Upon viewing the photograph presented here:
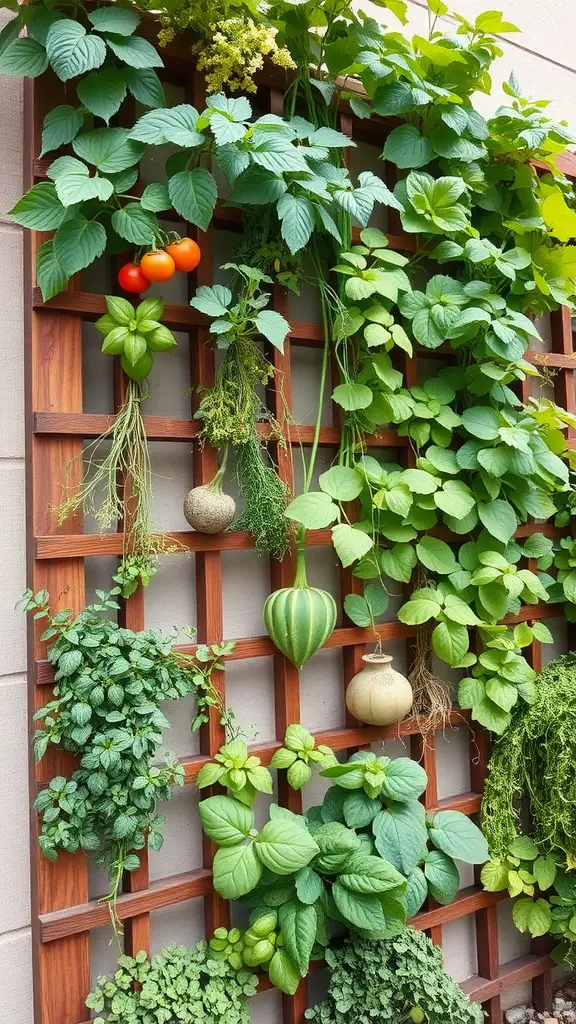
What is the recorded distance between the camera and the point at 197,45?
4.19ft

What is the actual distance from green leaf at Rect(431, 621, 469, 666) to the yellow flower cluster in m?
1.15

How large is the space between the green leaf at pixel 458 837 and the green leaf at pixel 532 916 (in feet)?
0.92

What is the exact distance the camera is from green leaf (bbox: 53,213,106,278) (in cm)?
115

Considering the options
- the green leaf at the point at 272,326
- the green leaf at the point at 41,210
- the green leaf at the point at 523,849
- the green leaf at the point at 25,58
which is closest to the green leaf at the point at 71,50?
the green leaf at the point at 25,58

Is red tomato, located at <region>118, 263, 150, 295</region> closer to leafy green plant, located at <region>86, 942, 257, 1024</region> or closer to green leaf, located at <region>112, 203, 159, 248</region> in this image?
green leaf, located at <region>112, 203, 159, 248</region>

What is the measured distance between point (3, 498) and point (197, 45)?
903 millimetres

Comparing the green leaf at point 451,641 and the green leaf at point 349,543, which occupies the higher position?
the green leaf at point 349,543

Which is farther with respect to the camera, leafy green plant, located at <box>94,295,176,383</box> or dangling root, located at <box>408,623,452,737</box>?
dangling root, located at <box>408,623,452,737</box>

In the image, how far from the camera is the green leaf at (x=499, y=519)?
1.58m

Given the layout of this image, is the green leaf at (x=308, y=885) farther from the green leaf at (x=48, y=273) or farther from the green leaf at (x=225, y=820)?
the green leaf at (x=48, y=273)

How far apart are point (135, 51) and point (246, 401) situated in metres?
0.62

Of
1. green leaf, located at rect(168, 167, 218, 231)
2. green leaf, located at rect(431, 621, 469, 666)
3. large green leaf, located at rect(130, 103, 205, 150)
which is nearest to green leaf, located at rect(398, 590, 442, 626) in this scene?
green leaf, located at rect(431, 621, 469, 666)

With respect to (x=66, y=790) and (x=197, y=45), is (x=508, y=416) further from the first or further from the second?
(x=66, y=790)

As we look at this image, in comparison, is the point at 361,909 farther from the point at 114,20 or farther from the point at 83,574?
the point at 114,20
